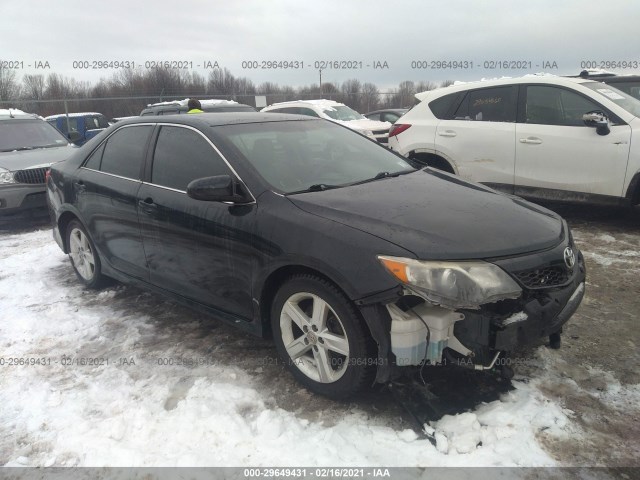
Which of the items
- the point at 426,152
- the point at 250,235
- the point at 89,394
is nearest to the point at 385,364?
the point at 250,235

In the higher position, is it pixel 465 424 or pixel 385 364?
pixel 385 364

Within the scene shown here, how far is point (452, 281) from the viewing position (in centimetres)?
235

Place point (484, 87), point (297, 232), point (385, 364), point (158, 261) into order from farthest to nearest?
1. point (484, 87)
2. point (158, 261)
3. point (297, 232)
4. point (385, 364)

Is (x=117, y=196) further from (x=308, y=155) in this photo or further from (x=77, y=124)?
(x=77, y=124)

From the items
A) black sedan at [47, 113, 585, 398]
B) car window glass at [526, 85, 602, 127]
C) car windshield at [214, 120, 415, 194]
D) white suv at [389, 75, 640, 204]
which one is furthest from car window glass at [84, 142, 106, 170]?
car window glass at [526, 85, 602, 127]

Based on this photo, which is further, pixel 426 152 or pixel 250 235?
pixel 426 152

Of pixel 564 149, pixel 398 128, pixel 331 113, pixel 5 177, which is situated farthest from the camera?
pixel 331 113

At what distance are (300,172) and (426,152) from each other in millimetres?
3791

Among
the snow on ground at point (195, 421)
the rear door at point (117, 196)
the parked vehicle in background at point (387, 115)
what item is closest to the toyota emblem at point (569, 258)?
the snow on ground at point (195, 421)

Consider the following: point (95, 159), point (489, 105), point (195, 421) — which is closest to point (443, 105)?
point (489, 105)

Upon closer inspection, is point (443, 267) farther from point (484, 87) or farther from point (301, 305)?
point (484, 87)

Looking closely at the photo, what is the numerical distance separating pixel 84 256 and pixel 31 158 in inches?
158

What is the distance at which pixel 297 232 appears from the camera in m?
2.74

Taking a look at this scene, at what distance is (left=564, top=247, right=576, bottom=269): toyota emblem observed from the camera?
2.71m
